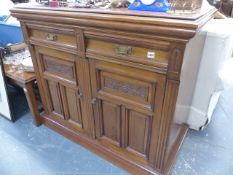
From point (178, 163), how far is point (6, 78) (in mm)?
1476

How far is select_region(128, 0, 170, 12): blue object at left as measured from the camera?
2.89ft

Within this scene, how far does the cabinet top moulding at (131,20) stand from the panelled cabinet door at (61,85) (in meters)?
0.23

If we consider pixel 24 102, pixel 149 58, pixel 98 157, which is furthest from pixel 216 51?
pixel 24 102

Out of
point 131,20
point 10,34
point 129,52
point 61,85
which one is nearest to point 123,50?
point 129,52

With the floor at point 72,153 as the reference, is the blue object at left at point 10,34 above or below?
above

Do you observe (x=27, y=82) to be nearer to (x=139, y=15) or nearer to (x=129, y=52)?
(x=129, y=52)

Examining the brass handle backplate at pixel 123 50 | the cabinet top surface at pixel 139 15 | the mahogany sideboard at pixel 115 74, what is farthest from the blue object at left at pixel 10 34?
the brass handle backplate at pixel 123 50

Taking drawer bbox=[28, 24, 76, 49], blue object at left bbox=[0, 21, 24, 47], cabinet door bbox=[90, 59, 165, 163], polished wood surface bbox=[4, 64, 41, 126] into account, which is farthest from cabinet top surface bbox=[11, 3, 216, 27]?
blue object at left bbox=[0, 21, 24, 47]

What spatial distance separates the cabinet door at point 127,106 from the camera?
0.97 metres

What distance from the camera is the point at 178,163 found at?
1376 millimetres

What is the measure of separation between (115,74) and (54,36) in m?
0.45

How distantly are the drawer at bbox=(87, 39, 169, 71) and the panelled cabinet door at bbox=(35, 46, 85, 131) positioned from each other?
6.8 inches

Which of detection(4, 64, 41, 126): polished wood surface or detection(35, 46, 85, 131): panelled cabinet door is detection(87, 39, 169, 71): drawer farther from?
detection(4, 64, 41, 126): polished wood surface

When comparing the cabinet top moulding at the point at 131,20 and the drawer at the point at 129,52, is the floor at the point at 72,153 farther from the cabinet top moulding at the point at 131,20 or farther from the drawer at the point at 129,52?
the cabinet top moulding at the point at 131,20
